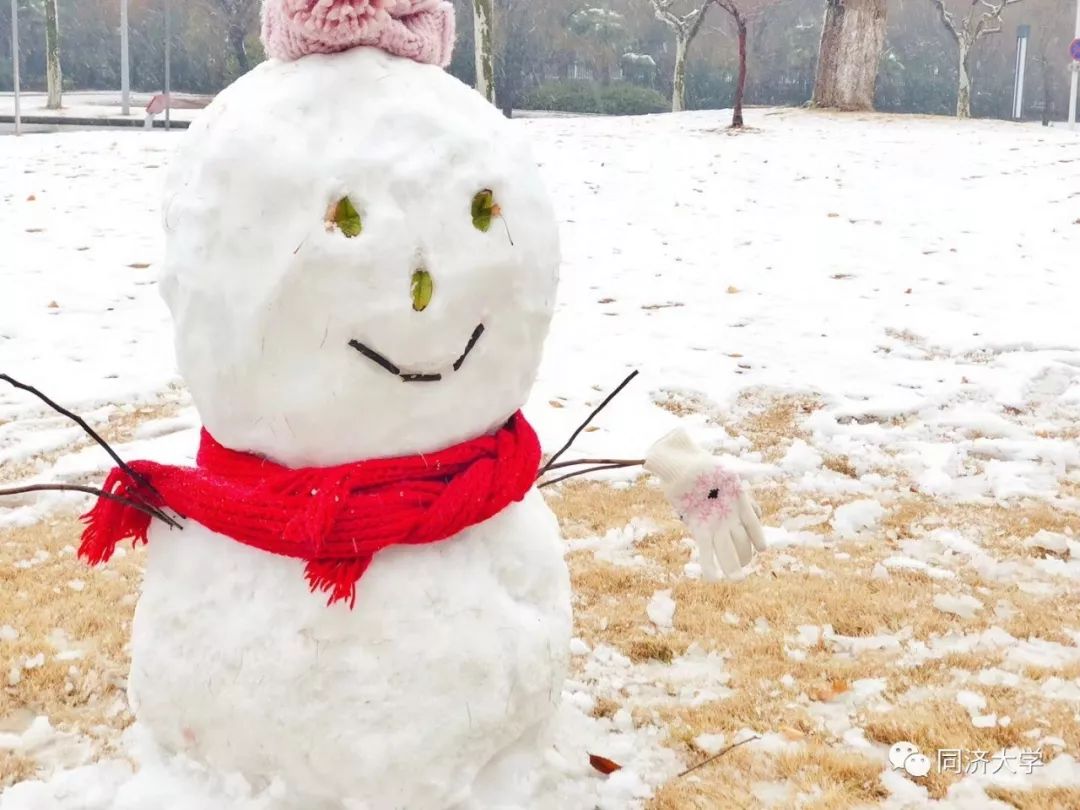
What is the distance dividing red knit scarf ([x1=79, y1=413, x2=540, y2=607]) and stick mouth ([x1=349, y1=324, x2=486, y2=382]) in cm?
16

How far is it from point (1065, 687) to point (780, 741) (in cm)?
88

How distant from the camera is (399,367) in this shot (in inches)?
68.7

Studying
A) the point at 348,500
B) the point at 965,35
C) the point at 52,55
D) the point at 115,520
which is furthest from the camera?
the point at 965,35

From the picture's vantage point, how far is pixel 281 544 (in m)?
1.79

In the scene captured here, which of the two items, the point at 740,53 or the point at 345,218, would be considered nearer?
the point at 345,218

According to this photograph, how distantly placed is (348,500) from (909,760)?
158cm

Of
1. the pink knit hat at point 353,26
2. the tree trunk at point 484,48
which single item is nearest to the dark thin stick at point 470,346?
the pink knit hat at point 353,26

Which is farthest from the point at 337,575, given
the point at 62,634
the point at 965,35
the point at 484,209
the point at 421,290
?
the point at 965,35

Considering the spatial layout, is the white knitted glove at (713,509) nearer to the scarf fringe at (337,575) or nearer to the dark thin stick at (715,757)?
the dark thin stick at (715,757)

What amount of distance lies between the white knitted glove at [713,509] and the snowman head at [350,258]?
0.50m

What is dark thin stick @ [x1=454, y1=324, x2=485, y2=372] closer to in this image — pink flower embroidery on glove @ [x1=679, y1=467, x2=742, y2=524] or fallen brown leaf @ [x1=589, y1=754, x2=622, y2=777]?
pink flower embroidery on glove @ [x1=679, y1=467, x2=742, y2=524]

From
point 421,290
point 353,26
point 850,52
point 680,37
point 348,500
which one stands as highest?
point 680,37

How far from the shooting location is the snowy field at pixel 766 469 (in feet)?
8.43

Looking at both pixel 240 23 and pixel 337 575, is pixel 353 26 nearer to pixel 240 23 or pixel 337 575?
pixel 337 575
